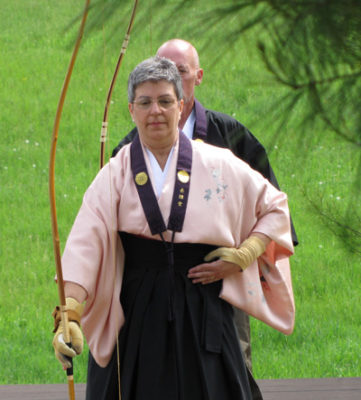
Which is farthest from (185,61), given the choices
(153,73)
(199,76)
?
(153,73)

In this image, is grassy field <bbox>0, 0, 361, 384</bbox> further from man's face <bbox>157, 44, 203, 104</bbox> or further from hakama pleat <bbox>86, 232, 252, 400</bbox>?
hakama pleat <bbox>86, 232, 252, 400</bbox>

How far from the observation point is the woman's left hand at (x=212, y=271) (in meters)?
2.58

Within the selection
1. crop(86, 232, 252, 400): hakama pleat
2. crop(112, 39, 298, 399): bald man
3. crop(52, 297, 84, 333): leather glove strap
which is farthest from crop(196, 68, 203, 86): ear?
crop(52, 297, 84, 333): leather glove strap

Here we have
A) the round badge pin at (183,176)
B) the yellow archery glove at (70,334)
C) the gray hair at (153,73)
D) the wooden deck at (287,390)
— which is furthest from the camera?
the wooden deck at (287,390)

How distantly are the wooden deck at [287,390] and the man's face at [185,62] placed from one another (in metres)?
1.34

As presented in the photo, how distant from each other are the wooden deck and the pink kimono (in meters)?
0.92

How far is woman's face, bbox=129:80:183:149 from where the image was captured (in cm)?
256

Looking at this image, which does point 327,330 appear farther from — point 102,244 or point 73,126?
point 73,126

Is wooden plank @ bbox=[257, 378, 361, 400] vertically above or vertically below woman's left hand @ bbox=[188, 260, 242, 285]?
below

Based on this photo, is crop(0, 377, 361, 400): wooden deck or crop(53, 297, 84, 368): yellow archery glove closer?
crop(53, 297, 84, 368): yellow archery glove

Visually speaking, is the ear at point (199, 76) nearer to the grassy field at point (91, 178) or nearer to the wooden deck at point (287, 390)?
the grassy field at point (91, 178)

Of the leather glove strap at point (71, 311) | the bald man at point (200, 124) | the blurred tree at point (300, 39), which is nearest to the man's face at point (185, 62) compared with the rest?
the bald man at point (200, 124)

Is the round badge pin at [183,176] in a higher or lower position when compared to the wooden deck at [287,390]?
higher

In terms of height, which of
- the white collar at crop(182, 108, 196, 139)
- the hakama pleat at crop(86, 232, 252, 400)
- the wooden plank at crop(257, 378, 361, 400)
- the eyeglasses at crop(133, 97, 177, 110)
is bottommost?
the wooden plank at crop(257, 378, 361, 400)
